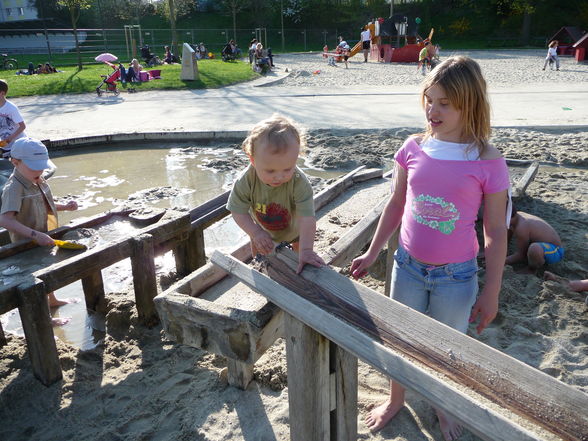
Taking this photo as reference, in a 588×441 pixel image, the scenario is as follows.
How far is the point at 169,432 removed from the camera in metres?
2.68

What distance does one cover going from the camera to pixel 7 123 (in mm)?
6145

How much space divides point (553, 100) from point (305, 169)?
26.2 ft

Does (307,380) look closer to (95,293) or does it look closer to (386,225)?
(386,225)

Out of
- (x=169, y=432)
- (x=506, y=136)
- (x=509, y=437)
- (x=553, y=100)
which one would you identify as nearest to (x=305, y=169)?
(x=506, y=136)

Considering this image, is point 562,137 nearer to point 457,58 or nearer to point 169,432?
point 457,58

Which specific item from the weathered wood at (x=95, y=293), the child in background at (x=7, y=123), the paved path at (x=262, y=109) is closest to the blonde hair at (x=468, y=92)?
the weathered wood at (x=95, y=293)

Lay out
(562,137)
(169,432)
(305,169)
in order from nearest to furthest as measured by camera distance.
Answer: (169,432) → (305,169) → (562,137)

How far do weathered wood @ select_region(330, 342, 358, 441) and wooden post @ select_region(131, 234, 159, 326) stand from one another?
2.08 meters

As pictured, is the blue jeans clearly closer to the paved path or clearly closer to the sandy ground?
the sandy ground

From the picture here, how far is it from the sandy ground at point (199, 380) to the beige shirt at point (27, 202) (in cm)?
88

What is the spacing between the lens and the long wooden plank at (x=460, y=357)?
4.25 feet

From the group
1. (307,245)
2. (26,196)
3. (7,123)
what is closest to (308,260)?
(307,245)

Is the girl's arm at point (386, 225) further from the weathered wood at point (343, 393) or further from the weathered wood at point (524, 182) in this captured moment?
the weathered wood at point (524, 182)

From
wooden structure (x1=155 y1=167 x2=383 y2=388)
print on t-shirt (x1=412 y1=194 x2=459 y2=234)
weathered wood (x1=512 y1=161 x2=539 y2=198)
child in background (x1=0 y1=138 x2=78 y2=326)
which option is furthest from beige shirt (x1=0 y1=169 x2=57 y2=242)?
weathered wood (x1=512 y1=161 x2=539 y2=198)
